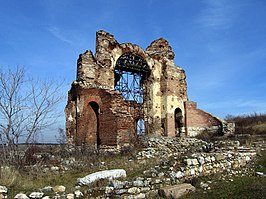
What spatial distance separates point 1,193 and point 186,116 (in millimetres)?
16736

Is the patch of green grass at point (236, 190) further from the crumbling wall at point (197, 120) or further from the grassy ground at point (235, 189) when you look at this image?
the crumbling wall at point (197, 120)

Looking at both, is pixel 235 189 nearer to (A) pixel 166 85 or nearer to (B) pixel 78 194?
(B) pixel 78 194

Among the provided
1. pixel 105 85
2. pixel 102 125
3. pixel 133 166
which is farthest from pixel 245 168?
pixel 105 85

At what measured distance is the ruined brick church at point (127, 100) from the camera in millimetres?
15120

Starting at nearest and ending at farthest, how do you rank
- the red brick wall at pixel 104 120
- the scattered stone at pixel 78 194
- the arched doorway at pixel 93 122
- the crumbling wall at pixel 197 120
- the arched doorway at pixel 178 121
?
the scattered stone at pixel 78 194 → the red brick wall at pixel 104 120 → the arched doorway at pixel 93 122 → the crumbling wall at pixel 197 120 → the arched doorway at pixel 178 121

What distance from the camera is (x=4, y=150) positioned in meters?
8.57

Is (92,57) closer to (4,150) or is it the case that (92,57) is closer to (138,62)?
(138,62)

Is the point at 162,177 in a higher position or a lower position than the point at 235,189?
higher

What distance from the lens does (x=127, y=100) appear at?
1956cm

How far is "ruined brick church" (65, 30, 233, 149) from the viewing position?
595 inches

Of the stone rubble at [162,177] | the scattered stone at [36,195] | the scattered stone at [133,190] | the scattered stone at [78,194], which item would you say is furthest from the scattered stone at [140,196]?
the scattered stone at [36,195]

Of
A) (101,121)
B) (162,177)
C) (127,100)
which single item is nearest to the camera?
(162,177)

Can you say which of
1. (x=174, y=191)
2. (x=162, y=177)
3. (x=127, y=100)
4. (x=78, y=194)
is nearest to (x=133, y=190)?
(x=174, y=191)

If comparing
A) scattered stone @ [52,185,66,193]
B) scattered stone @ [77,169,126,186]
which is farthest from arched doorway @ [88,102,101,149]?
scattered stone @ [52,185,66,193]
